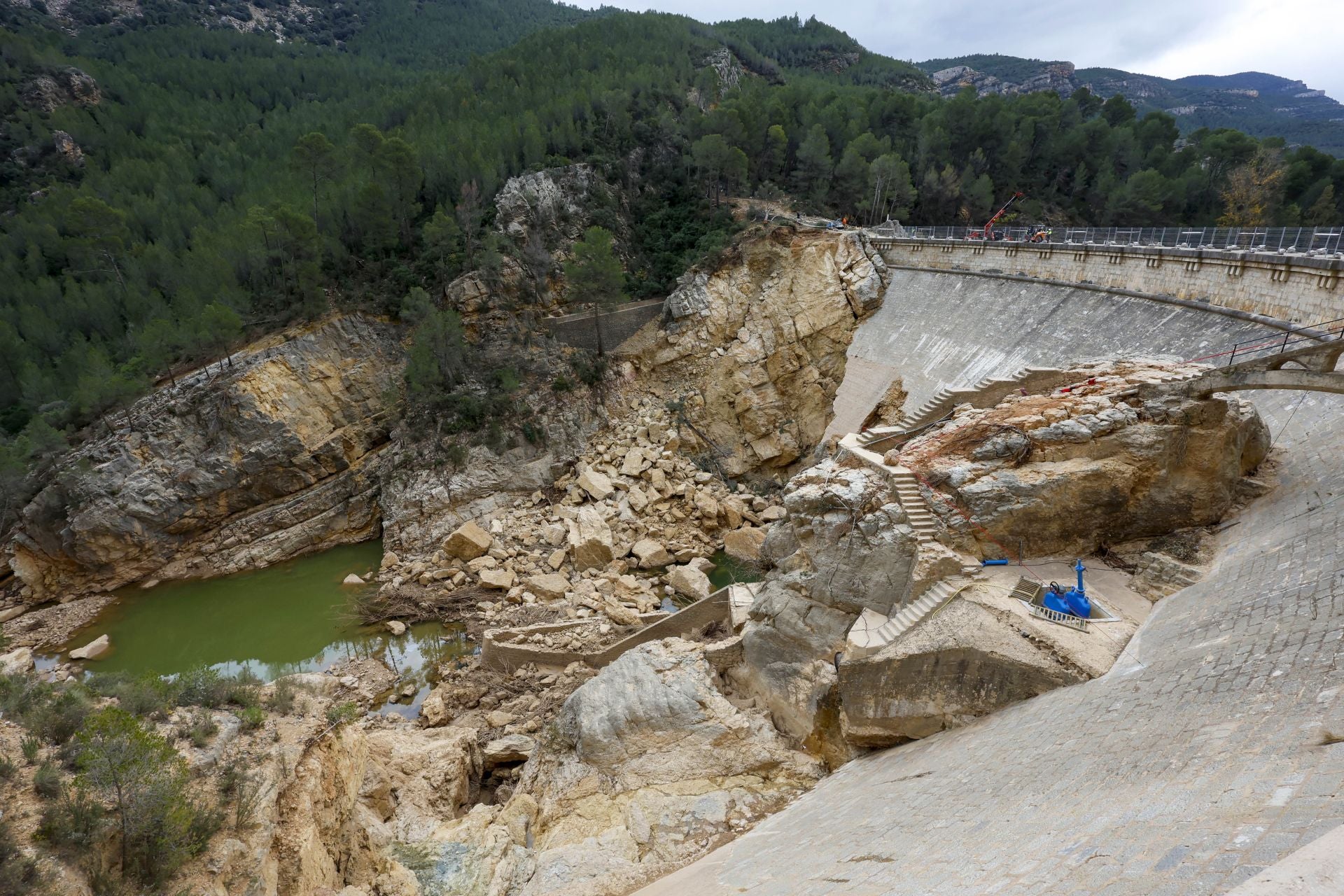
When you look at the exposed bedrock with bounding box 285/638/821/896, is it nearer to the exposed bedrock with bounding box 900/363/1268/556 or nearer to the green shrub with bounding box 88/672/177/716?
the green shrub with bounding box 88/672/177/716

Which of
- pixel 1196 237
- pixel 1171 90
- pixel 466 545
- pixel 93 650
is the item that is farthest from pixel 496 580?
pixel 1171 90

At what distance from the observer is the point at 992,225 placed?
4019 cm

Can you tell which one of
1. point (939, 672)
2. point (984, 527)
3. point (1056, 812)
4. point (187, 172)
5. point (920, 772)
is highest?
point (187, 172)

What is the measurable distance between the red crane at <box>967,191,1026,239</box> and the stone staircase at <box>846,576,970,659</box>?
25.7m

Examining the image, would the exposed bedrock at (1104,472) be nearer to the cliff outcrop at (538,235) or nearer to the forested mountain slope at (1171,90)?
the cliff outcrop at (538,235)

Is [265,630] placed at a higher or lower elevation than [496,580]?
lower

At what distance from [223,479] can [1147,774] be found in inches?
1241

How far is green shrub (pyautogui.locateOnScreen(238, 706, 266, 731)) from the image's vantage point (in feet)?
30.0

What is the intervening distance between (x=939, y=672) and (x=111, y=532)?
103 feet

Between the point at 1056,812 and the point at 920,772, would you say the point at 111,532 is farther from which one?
the point at 1056,812

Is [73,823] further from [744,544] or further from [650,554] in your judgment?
[744,544]

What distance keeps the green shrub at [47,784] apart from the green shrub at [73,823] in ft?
0.47

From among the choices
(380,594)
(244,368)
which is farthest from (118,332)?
(380,594)

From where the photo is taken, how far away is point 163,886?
6.52 metres
